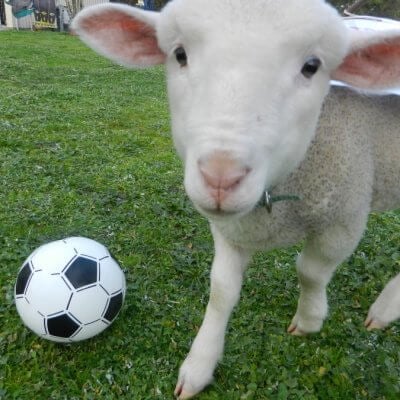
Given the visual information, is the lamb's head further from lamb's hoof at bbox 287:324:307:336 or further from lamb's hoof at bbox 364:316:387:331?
lamb's hoof at bbox 364:316:387:331

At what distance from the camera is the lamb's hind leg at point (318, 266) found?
2619 millimetres

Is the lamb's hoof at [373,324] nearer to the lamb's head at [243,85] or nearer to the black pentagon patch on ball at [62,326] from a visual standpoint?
the lamb's head at [243,85]

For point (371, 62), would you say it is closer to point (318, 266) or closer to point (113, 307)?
point (318, 266)

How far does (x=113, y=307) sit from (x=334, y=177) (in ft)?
4.43

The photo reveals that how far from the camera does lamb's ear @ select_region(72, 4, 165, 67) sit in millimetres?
2377

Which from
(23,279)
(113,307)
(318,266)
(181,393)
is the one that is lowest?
(181,393)

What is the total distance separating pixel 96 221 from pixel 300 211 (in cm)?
215

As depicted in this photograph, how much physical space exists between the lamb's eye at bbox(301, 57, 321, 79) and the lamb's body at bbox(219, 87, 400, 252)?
17.9 inches

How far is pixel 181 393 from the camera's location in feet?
8.73

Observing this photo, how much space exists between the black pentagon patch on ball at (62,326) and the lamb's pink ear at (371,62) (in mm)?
1746

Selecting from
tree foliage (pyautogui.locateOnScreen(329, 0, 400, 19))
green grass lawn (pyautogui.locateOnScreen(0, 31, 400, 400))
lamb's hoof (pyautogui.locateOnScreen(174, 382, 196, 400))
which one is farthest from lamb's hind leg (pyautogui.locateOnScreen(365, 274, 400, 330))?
tree foliage (pyautogui.locateOnScreen(329, 0, 400, 19))

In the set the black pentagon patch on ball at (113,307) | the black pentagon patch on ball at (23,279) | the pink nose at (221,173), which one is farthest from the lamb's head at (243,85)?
the black pentagon patch on ball at (23,279)

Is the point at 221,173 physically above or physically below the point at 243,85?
below

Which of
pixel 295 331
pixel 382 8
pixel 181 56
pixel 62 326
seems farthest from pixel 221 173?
pixel 382 8
